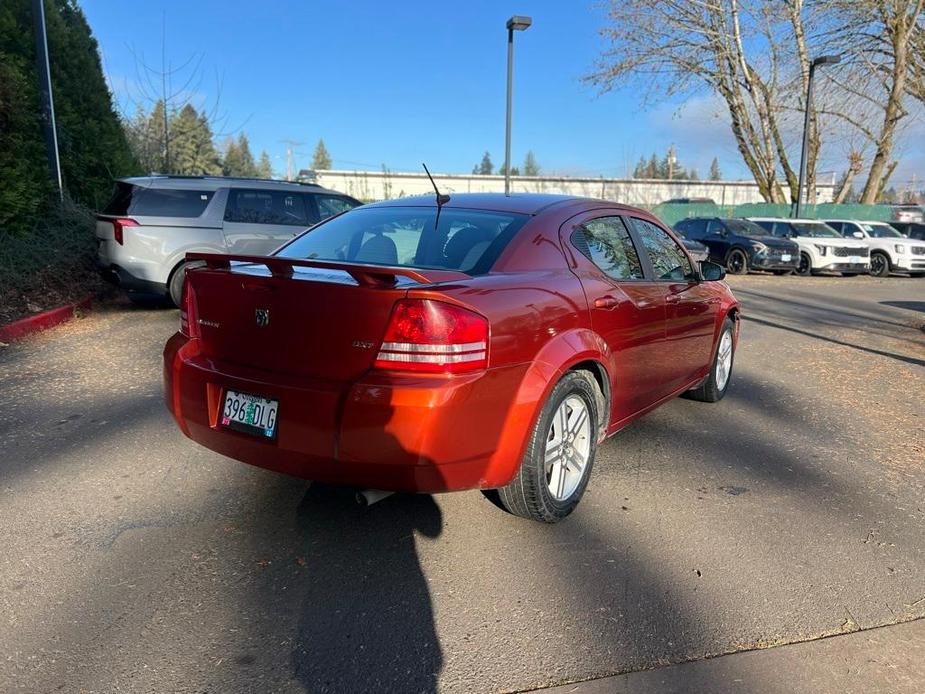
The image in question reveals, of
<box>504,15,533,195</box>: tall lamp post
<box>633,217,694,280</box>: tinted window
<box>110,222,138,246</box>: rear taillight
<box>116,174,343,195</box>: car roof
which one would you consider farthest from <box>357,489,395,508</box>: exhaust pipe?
<box>504,15,533,195</box>: tall lamp post

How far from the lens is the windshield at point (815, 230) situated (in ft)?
65.1

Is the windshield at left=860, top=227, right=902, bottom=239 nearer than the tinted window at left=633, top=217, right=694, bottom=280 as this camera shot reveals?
No

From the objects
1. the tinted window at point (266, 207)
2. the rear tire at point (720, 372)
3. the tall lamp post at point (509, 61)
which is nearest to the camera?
the rear tire at point (720, 372)

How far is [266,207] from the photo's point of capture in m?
9.32

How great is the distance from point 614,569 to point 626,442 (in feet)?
5.68

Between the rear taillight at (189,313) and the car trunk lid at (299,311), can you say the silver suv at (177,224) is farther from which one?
the car trunk lid at (299,311)

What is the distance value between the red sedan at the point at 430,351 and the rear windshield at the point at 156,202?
211 inches

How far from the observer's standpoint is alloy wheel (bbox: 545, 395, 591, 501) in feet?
10.9

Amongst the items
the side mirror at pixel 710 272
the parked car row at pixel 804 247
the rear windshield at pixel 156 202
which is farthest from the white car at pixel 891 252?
the rear windshield at pixel 156 202

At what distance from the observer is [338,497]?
3648 mm

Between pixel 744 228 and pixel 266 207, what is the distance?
15384 millimetres

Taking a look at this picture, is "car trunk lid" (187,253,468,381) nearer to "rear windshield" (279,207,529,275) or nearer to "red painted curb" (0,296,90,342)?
"rear windshield" (279,207,529,275)

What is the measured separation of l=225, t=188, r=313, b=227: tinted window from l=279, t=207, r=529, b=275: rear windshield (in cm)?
530

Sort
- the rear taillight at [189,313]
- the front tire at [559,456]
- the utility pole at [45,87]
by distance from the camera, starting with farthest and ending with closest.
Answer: the utility pole at [45,87], the rear taillight at [189,313], the front tire at [559,456]
